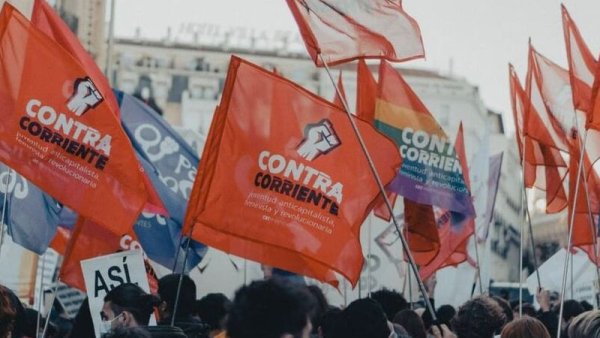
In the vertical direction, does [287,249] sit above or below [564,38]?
below

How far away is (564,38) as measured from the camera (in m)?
11.4

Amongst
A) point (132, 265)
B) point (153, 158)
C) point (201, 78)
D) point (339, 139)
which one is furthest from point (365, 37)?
point (201, 78)

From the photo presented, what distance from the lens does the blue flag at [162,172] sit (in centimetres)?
1300

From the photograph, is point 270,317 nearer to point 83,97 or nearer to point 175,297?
point 175,297

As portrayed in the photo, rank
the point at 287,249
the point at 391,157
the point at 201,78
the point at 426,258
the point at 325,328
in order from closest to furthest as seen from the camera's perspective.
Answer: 1. the point at 325,328
2. the point at 287,249
3. the point at 391,157
4. the point at 426,258
5. the point at 201,78

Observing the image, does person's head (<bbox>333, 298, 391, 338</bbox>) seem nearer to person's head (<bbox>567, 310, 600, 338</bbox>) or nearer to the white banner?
person's head (<bbox>567, 310, 600, 338</bbox>)

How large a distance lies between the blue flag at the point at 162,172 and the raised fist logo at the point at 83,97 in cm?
317

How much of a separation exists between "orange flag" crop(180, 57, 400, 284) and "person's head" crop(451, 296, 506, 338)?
1.94 metres

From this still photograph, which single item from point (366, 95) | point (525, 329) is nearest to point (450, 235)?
point (366, 95)

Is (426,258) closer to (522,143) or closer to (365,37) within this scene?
(522,143)

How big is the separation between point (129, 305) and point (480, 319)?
1815 millimetres

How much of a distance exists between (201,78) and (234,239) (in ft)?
269

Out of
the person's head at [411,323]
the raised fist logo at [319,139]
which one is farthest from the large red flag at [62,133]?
the person's head at [411,323]

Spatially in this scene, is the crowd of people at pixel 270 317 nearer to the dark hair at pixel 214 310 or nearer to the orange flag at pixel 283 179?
the dark hair at pixel 214 310
